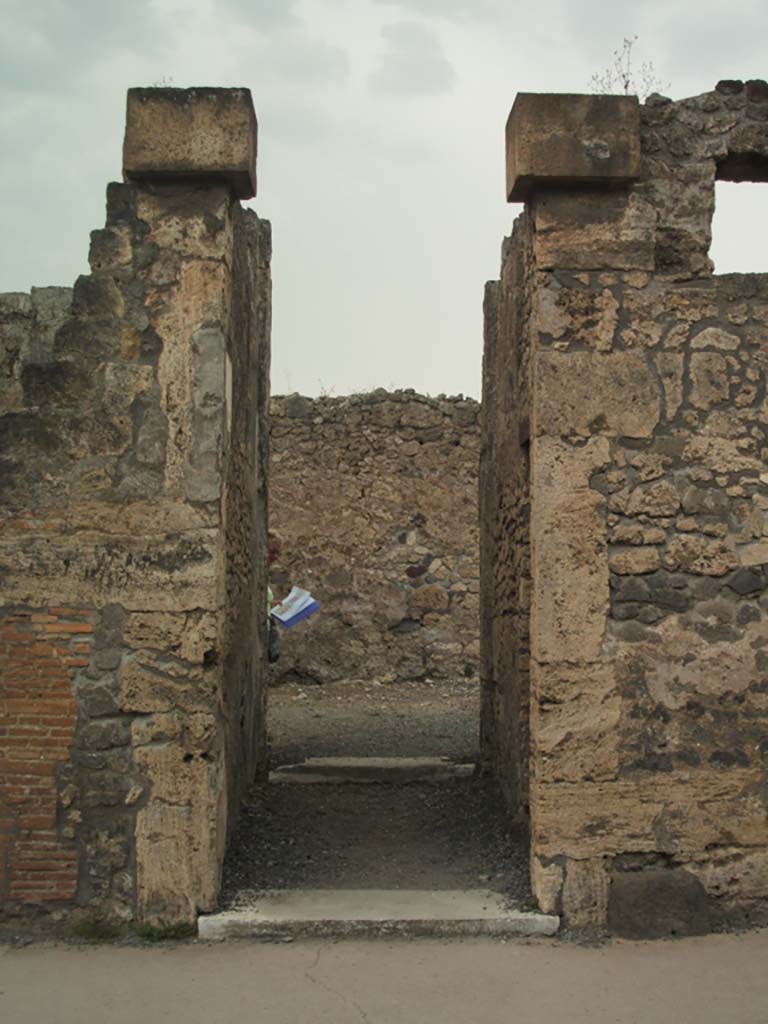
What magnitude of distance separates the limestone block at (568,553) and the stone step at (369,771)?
3.12 m

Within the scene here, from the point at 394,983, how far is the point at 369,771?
11.5 ft

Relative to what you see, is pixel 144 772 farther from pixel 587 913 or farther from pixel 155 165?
pixel 155 165

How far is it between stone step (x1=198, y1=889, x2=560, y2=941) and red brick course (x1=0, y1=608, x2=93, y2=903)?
67cm

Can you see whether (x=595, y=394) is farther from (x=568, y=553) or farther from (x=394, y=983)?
(x=394, y=983)

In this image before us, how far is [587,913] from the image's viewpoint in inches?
174

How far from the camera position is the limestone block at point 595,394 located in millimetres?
4547

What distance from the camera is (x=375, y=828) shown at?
602 cm

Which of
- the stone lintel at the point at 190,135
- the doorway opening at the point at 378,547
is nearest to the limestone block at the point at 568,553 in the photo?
the stone lintel at the point at 190,135

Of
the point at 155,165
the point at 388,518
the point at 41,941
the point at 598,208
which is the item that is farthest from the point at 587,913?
the point at 388,518

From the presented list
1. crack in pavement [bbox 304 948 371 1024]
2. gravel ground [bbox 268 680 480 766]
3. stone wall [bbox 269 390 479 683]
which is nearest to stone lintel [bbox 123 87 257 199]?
crack in pavement [bbox 304 948 371 1024]

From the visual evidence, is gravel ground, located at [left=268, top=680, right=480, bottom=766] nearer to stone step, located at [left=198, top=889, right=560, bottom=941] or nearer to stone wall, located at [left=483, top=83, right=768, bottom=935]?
stone step, located at [left=198, top=889, right=560, bottom=941]

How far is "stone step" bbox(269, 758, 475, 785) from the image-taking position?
7.30 metres

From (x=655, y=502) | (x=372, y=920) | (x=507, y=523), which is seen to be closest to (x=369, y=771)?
(x=507, y=523)

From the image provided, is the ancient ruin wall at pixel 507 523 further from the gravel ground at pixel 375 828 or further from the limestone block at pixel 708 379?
the limestone block at pixel 708 379
